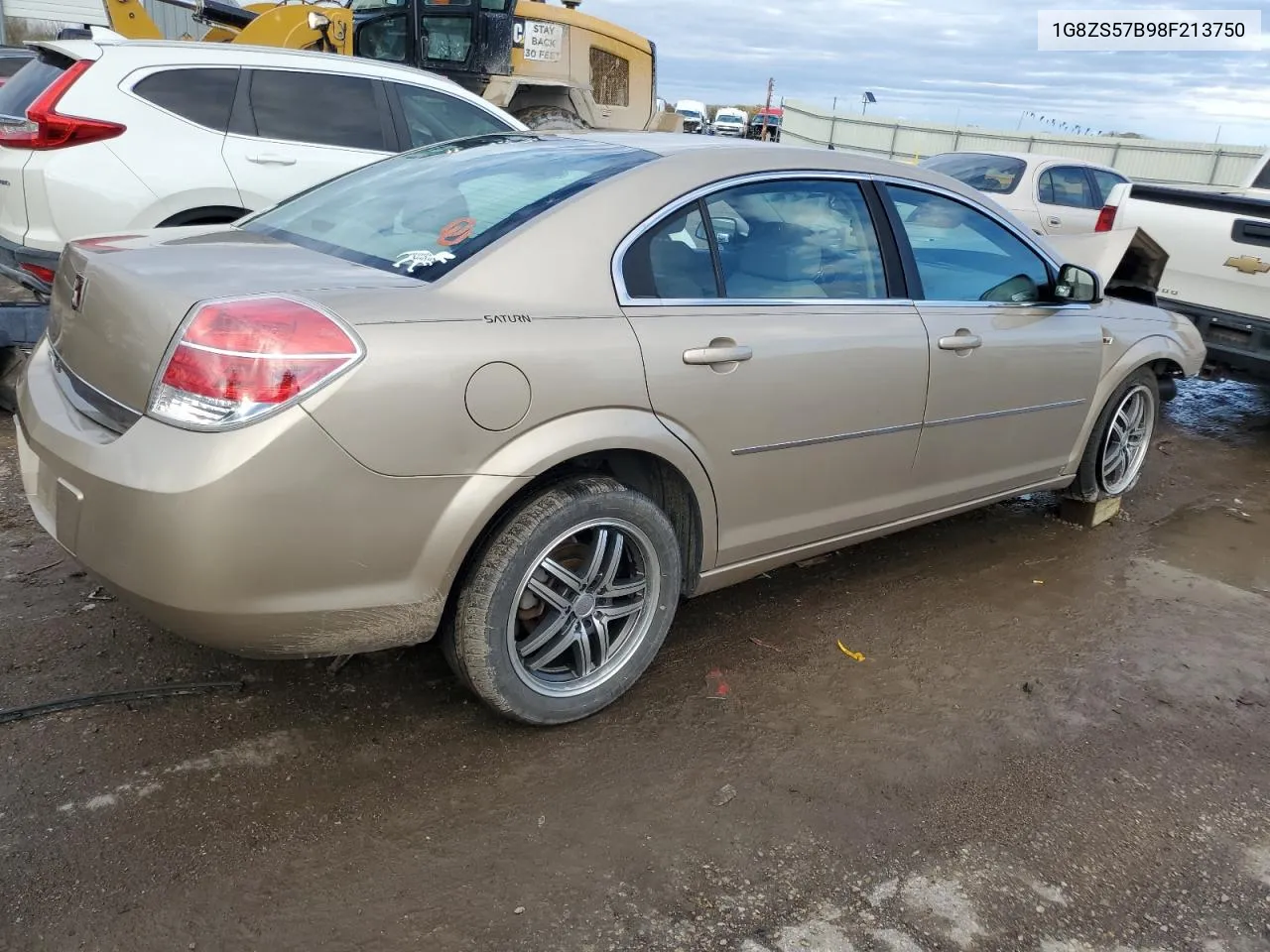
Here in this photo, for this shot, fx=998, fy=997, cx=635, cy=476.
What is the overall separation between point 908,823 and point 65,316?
2654 mm

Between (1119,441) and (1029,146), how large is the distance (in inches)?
1062

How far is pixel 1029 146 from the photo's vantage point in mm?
28625

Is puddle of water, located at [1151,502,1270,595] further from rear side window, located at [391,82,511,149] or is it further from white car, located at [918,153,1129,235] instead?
white car, located at [918,153,1129,235]

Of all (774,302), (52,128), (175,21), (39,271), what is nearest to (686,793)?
(774,302)

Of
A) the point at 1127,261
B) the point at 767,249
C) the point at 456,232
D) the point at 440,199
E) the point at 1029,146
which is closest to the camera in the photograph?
the point at 456,232

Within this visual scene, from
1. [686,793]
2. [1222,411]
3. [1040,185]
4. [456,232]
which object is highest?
[456,232]

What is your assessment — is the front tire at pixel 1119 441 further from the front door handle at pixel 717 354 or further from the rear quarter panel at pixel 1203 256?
the front door handle at pixel 717 354

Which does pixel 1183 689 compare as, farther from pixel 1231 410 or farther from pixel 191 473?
pixel 1231 410

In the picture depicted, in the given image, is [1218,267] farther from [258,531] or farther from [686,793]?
[258,531]

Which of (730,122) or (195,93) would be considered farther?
(730,122)

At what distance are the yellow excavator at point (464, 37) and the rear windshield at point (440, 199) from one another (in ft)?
23.1

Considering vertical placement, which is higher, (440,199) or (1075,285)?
(440,199)

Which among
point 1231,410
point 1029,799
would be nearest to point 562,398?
point 1029,799

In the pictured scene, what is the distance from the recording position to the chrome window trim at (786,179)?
2.81 meters
